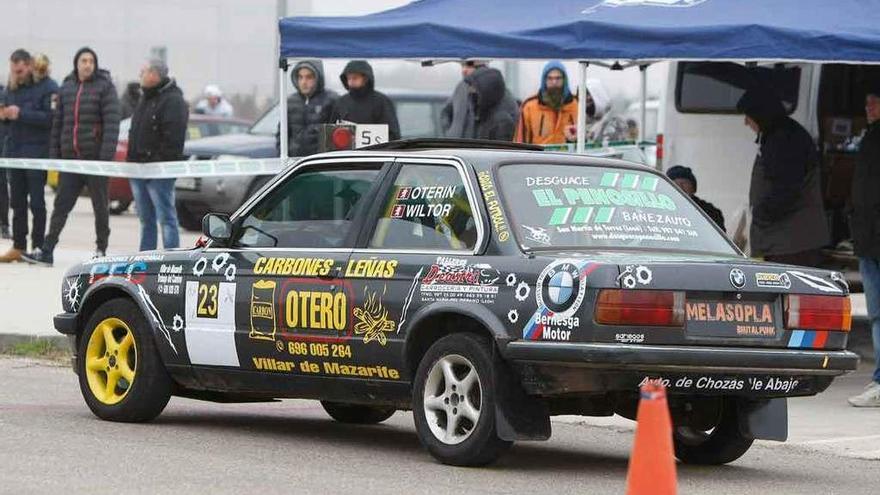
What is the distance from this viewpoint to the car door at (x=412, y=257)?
8.84 meters

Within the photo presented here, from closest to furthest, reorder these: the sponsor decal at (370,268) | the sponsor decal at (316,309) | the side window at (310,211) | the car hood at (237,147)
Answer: the sponsor decal at (370,268) → the sponsor decal at (316,309) → the side window at (310,211) → the car hood at (237,147)

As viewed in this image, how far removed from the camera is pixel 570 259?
335 inches

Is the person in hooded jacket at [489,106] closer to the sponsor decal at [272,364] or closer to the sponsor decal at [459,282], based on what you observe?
the sponsor decal at [272,364]

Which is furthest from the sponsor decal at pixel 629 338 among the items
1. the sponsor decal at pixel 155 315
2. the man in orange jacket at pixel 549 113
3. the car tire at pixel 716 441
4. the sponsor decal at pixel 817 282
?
the man in orange jacket at pixel 549 113

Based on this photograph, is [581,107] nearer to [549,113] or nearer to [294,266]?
[549,113]

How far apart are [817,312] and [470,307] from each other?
1535mm

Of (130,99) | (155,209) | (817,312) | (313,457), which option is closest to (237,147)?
(130,99)

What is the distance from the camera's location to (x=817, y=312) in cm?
886

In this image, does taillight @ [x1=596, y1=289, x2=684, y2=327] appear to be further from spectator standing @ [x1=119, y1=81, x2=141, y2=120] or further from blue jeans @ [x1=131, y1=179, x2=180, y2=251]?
spectator standing @ [x1=119, y1=81, x2=141, y2=120]

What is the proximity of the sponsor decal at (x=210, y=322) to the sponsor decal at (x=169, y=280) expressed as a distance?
0.07 meters

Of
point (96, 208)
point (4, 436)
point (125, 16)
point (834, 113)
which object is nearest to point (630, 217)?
point (4, 436)

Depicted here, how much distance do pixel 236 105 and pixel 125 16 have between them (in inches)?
122

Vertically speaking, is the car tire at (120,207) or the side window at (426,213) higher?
the side window at (426,213)

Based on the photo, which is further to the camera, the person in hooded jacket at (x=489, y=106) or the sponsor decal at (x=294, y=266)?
the person in hooded jacket at (x=489, y=106)
